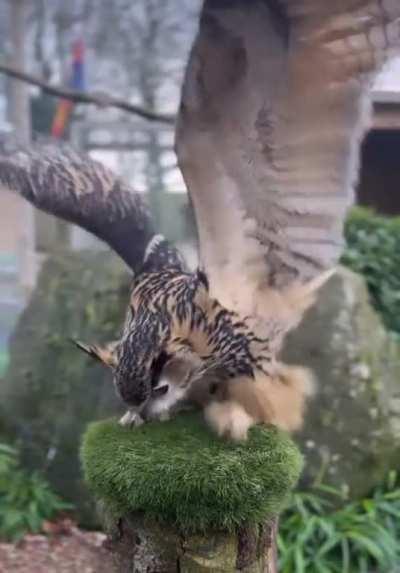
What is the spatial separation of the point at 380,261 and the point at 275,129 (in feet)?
8.46

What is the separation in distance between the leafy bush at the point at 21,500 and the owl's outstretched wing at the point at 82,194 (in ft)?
6.21

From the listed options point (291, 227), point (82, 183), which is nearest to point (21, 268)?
point (82, 183)

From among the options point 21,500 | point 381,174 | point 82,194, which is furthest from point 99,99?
point 381,174

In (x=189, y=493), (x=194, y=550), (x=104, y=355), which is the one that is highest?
(x=104, y=355)

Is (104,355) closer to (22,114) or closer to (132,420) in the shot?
(132,420)

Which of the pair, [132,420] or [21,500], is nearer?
[132,420]

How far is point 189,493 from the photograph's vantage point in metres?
1.53

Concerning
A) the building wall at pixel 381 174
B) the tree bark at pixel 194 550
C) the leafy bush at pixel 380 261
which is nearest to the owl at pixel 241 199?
the tree bark at pixel 194 550

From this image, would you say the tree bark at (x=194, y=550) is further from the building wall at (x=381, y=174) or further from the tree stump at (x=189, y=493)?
the building wall at (x=381, y=174)

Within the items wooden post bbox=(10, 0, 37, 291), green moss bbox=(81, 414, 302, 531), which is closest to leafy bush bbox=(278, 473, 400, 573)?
green moss bbox=(81, 414, 302, 531)

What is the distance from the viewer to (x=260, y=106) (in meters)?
1.45

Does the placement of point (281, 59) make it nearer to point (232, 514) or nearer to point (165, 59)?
point (232, 514)

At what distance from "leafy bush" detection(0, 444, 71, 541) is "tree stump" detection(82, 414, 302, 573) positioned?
5.92 feet

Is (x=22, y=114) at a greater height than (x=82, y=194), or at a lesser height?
greater
